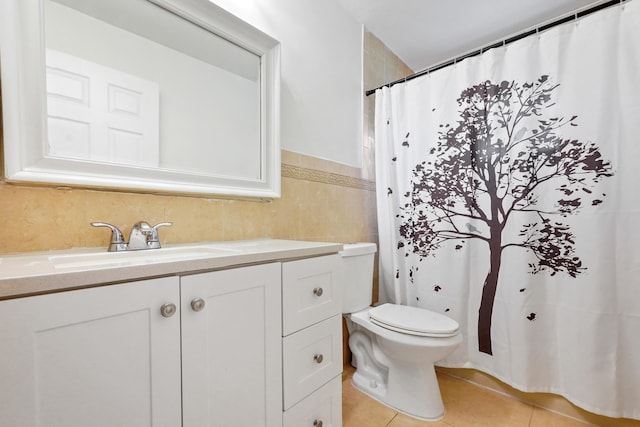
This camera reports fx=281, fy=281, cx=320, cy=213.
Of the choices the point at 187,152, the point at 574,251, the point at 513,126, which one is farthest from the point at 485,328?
the point at 187,152

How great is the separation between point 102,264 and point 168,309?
8.2 inches

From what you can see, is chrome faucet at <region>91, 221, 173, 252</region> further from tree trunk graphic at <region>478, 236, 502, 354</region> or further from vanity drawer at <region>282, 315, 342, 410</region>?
tree trunk graphic at <region>478, 236, 502, 354</region>

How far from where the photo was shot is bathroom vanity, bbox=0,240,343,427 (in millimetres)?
508

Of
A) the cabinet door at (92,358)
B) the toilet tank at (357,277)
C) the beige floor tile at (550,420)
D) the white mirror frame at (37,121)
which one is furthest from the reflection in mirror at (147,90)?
the beige floor tile at (550,420)

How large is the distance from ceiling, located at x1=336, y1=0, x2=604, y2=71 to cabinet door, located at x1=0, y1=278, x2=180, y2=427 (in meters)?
1.98

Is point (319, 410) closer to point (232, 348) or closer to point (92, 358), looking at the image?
point (232, 348)

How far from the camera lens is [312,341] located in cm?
103

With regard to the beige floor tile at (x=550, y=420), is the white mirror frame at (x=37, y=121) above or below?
above

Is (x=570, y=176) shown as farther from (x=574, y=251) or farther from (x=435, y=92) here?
(x=435, y=92)

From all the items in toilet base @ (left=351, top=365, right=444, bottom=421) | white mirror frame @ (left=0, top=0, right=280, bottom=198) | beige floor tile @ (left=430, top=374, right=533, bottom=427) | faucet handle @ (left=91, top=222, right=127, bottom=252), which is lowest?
beige floor tile @ (left=430, top=374, right=533, bottom=427)

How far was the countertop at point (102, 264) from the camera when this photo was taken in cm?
51

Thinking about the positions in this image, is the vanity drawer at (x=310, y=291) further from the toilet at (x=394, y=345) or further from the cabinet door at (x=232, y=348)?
the toilet at (x=394, y=345)

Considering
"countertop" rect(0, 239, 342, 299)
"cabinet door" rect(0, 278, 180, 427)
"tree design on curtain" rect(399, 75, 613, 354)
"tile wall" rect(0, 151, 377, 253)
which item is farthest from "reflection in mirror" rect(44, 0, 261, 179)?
"tree design on curtain" rect(399, 75, 613, 354)

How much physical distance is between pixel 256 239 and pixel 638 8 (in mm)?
1891
